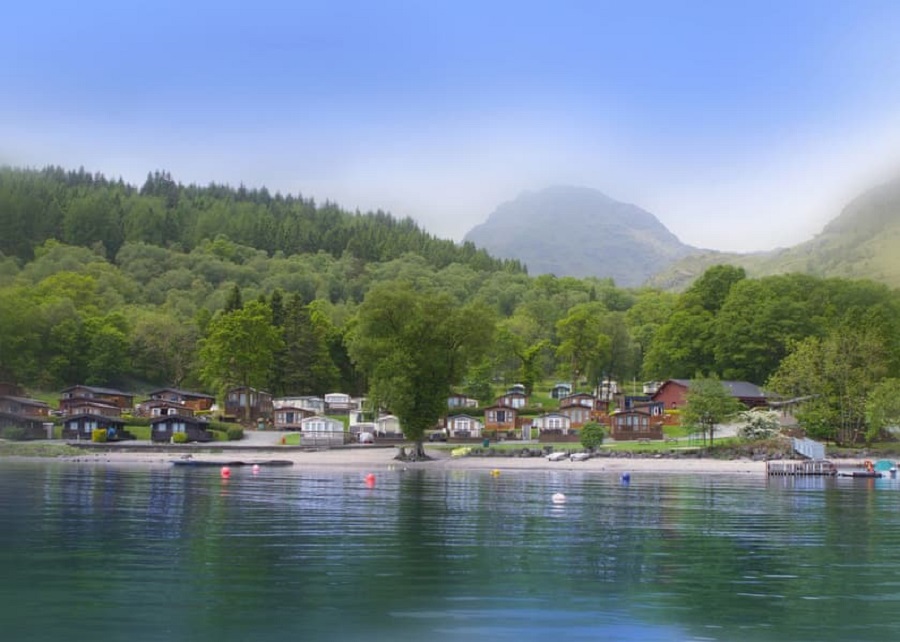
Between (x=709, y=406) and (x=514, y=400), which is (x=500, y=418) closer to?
(x=514, y=400)

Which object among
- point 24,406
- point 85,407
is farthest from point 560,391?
point 24,406

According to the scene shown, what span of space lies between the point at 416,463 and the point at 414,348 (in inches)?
440

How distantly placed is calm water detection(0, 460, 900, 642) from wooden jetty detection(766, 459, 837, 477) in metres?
22.5

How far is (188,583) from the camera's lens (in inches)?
952

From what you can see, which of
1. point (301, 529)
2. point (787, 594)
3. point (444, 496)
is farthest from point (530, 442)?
point (787, 594)

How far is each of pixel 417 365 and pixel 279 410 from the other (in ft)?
117

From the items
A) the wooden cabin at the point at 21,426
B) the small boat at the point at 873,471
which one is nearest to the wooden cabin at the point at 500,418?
the small boat at the point at 873,471

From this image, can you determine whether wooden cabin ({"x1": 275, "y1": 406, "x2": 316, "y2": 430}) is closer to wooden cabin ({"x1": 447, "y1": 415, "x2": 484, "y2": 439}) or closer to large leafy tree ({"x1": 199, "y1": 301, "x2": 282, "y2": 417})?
large leafy tree ({"x1": 199, "y1": 301, "x2": 282, "y2": 417})

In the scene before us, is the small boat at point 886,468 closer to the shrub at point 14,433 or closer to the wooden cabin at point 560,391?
the wooden cabin at point 560,391

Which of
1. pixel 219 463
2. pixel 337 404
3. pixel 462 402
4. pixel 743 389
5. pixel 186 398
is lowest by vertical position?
pixel 219 463

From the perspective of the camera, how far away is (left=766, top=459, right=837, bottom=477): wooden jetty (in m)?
74.7

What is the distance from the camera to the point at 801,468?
246ft

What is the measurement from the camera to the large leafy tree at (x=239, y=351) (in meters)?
115

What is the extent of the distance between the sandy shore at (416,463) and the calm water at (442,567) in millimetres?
26458
